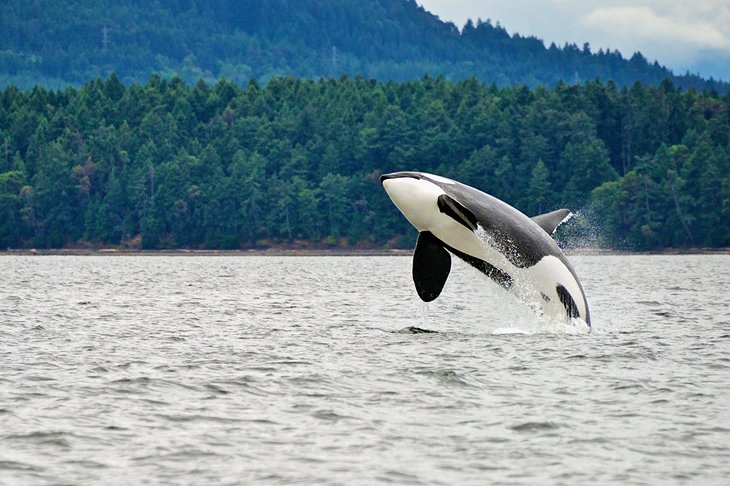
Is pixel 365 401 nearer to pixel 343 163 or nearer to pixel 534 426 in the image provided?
pixel 534 426

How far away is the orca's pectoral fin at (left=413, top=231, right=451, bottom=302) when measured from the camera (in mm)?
27156

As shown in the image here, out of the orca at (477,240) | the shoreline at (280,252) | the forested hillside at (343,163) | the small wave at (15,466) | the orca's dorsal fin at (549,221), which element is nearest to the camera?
the small wave at (15,466)

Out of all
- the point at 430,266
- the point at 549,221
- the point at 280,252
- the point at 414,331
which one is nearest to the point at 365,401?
the point at 430,266

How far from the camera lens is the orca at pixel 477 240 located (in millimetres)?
26078

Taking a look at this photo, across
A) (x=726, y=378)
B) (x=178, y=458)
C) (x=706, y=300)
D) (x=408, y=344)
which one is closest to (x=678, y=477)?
(x=178, y=458)

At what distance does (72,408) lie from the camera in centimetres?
2052

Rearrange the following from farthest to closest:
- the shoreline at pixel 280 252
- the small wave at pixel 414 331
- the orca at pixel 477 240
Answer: the shoreline at pixel 280 252 < the small wave at pixel 414 331 < the orca at pixel 477 240

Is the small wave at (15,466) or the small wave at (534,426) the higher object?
the small wave at (534,426)

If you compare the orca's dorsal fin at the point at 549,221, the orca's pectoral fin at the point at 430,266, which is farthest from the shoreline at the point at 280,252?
the orca's pectoral fin at the point at 430,266

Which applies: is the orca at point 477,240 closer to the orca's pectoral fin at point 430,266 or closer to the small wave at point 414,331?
the orca's pectoral fin at point 430,266

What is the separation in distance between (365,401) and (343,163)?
517 ft

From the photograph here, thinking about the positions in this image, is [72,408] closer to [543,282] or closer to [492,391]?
[492,391]

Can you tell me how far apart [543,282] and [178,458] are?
12.0 meters

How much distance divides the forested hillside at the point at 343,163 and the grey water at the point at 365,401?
405 ft
